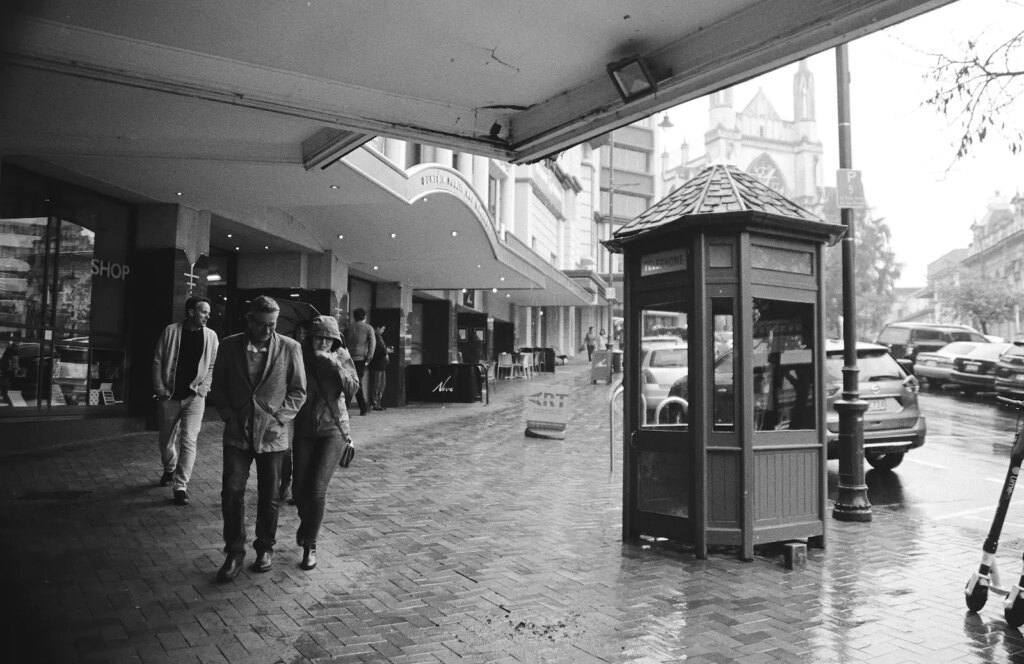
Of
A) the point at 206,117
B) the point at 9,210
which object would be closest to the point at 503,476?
the point at 206,117

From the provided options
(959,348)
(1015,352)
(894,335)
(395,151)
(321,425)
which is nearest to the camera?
(321,425)

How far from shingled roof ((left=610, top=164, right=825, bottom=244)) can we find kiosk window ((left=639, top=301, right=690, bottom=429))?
0.73m

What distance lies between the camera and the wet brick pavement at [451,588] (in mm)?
3895

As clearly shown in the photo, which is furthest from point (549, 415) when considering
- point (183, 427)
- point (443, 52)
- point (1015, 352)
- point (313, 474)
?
point (1015, 352)

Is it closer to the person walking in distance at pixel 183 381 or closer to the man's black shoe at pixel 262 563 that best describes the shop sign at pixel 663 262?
the man's black shoe at pixel 262 563

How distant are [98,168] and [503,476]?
262 inches

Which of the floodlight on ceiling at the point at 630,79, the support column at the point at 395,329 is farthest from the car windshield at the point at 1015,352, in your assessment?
the floodlight on ceiling at the point at 630,79

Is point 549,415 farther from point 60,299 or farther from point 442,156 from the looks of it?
point 442,156

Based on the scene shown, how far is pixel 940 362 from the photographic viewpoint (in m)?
22.5

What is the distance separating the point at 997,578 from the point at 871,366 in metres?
A: 5.90

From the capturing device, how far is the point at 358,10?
423cm

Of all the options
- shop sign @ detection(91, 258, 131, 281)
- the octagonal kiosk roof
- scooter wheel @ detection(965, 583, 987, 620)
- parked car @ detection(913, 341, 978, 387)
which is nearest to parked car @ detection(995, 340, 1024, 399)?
parked car @ detection(913, 341, 978, 387)

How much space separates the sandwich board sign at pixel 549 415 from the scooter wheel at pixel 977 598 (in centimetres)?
802

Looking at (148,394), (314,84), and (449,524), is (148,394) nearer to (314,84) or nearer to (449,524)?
(449,524)
